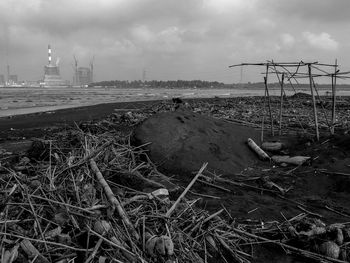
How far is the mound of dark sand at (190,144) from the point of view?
807 cm

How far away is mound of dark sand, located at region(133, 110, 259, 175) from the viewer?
8.07 m

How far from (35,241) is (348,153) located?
761 cm

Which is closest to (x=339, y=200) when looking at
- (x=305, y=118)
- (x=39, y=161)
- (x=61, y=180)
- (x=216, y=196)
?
(x=216, y=196)

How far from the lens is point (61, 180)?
544 cm

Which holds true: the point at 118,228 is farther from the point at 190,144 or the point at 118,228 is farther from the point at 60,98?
the point at 60,98

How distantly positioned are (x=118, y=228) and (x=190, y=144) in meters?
4.68

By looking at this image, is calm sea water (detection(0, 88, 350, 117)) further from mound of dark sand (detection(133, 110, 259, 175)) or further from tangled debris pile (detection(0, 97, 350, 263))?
tangled debris pile (detection(0, 97, 350, 263))

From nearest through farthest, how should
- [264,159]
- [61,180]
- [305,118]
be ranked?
[61,180]
[264,159]
[305,118]

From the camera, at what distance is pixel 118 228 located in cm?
418

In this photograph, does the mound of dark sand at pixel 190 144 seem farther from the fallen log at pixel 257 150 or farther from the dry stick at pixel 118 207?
the dry stick at pixel 118 207

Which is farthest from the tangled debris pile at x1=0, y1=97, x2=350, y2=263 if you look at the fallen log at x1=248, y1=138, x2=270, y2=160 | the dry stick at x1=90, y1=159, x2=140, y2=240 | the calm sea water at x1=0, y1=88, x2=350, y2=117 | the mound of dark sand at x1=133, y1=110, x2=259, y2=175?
the calm sea water at x1=0, y1=88, x2=350, y2=117

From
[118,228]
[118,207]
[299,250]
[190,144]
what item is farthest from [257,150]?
[118,228]

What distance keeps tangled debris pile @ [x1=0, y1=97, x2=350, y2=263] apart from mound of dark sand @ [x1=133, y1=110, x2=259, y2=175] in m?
2.15

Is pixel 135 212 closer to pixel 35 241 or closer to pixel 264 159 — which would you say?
pixel 35 241
